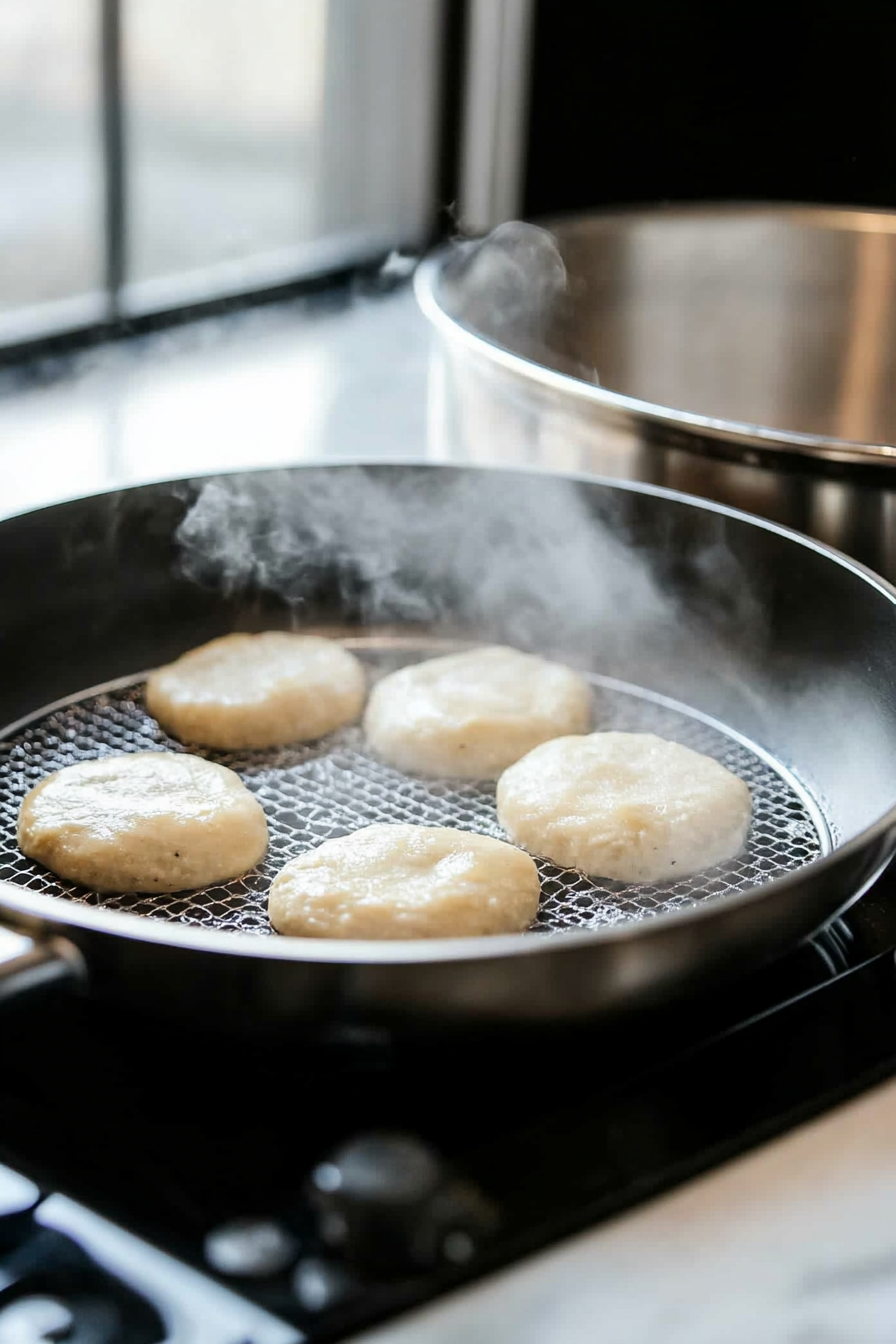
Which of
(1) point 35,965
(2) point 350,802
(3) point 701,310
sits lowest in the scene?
(2) point 350,802

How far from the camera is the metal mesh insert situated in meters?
1.05

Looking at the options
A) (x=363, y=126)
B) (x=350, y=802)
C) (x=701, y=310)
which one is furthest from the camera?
(x=363, y=126)

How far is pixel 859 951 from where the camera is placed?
93cm

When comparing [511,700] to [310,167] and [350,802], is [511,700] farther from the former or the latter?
[310,167]

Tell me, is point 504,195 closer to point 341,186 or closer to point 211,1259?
point 341,186

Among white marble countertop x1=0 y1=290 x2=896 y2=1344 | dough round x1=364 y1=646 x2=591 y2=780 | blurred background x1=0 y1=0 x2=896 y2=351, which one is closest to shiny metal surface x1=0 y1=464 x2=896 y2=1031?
dough round x1=364 y1=646 x2=591 y2=780

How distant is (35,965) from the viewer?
684mm

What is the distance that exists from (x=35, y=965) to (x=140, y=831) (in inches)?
14.7

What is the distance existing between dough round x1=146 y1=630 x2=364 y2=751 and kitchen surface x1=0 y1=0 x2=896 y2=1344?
0.02 metres

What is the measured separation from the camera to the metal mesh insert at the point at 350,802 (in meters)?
1.05

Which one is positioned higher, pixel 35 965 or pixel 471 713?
pixel 35 965

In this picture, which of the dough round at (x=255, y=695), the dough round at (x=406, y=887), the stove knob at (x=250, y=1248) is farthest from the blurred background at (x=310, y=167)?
the stove knob at (x=250, y=1248)

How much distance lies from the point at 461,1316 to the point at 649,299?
1436mm

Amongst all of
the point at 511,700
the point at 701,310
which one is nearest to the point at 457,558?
the point at 511,700
